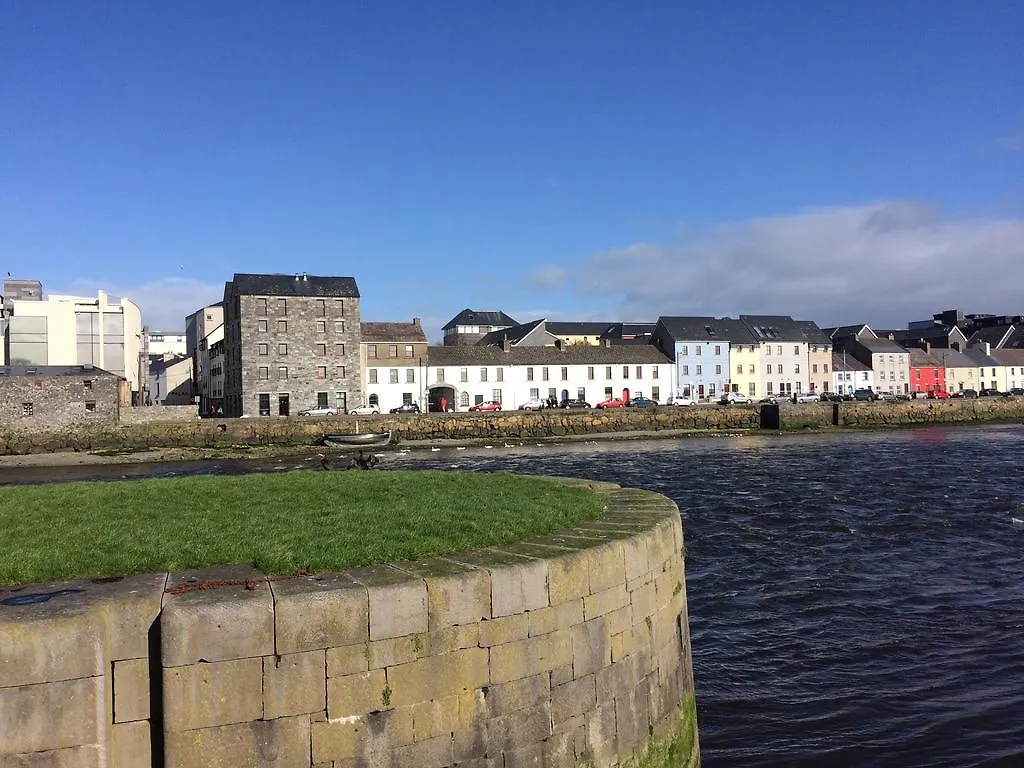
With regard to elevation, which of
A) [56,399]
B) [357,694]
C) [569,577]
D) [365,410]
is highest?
[56,399]

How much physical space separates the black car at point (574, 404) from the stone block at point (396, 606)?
75.5 meters

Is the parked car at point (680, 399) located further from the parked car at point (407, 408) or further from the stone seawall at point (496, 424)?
the parked car at point (407, 408)

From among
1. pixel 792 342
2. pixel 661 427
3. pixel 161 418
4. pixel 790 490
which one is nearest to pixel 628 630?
pixel 790 490

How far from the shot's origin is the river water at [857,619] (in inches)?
411

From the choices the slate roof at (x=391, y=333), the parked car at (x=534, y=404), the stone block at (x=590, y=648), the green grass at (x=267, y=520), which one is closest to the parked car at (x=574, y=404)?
the parked car at (x=534, y=404)

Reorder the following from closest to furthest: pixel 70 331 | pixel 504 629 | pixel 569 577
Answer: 1. pixel 504 629
2. pixel 569 577
3. pixel 70 331

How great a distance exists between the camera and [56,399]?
188ft

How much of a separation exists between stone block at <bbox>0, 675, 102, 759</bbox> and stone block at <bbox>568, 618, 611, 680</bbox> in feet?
11.5

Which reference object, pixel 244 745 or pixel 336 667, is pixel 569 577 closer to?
pixel 336 667

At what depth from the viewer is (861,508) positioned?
88.2ft

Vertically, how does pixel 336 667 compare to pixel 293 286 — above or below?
below

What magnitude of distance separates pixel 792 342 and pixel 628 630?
328ft

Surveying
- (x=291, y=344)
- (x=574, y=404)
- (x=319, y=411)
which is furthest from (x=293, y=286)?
(x=574, y=404)

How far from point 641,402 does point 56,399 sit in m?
52.8
